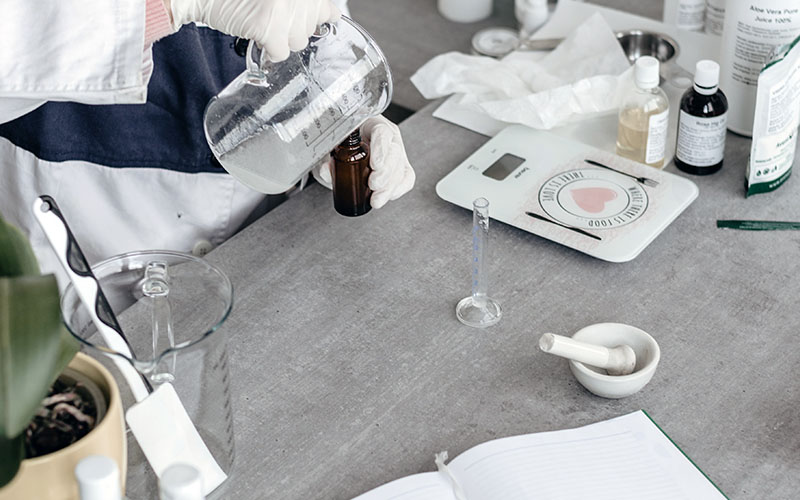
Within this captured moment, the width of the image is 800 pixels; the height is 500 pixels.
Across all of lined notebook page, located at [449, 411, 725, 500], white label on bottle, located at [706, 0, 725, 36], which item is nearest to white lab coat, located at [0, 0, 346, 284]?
lined notebook page, located at [449, 411, 725, 500]

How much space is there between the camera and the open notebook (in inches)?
31.6

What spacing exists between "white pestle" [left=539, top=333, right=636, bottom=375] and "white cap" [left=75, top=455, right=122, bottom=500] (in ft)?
1.43

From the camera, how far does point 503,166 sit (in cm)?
122

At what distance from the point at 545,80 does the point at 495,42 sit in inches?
12.2

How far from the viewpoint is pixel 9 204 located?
1.23 meters

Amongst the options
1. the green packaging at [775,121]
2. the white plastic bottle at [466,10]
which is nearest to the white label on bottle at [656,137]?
the green packaging at [775,121]

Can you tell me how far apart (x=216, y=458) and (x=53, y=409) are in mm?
184

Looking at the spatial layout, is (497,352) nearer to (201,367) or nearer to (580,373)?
(580,373)

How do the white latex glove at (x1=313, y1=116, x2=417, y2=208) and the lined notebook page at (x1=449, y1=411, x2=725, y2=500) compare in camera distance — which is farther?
the white latex glove at (x1=313, y1=116, x2=417, y2=208)

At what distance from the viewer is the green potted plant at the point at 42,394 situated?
0.55m

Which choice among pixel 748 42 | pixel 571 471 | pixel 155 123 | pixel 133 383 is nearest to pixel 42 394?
pixel 133 383

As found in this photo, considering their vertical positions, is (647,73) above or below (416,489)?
above

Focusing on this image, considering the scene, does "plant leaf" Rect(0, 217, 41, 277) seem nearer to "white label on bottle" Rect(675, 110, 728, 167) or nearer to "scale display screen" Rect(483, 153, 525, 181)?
"scale display screen" Rect(483, 153, 525, 181)

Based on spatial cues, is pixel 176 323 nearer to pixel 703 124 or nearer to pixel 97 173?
pixel 97 173
